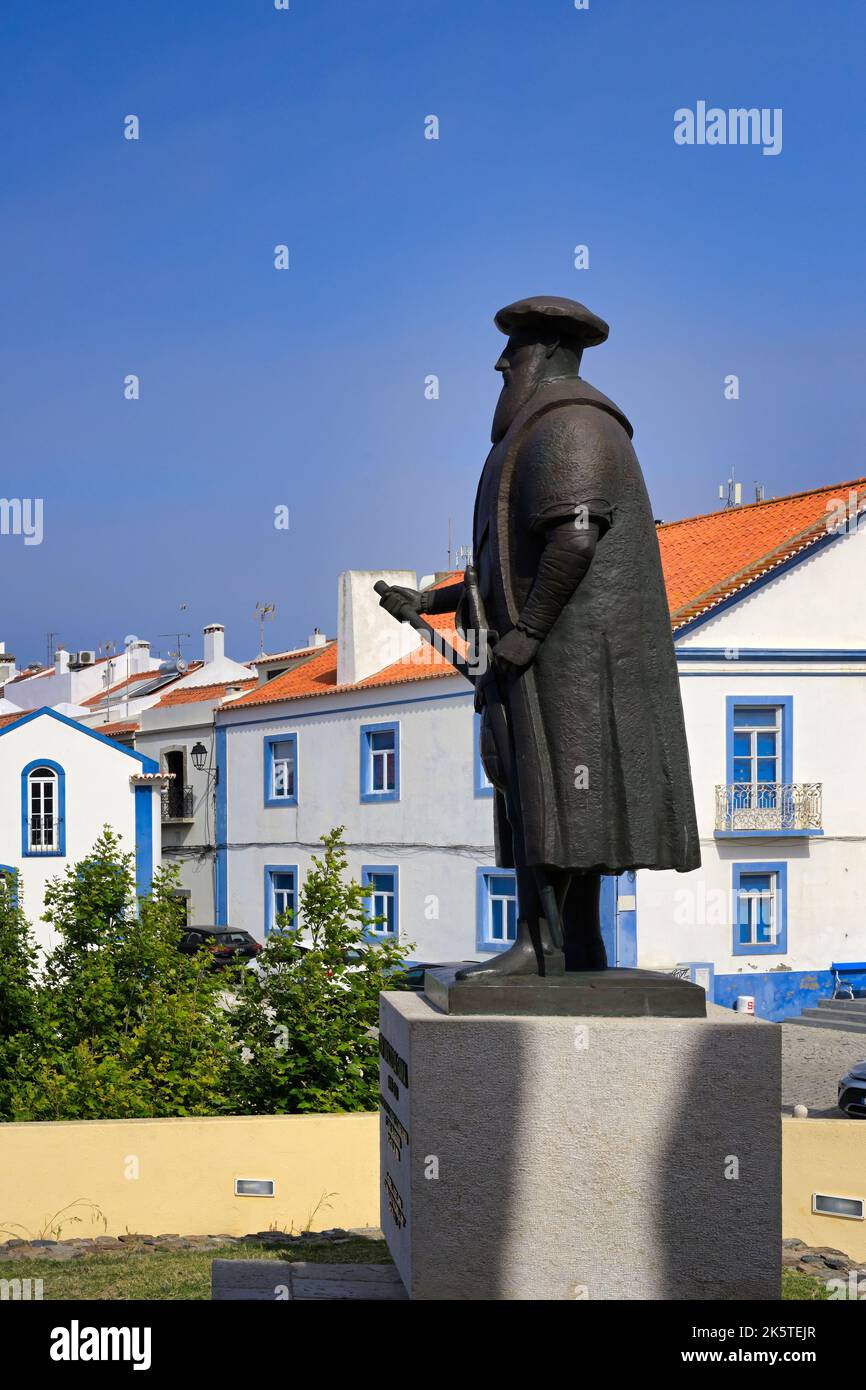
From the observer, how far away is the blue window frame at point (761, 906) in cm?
2477

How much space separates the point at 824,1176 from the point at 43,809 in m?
22.8

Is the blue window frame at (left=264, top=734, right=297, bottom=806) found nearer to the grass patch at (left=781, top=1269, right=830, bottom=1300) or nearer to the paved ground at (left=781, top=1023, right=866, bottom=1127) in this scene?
the paved ground at (left=781, top=1023, right=866, bottom=1127)

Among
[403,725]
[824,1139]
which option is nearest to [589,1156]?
[824,1139]

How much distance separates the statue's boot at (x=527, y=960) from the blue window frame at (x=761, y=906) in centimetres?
1946

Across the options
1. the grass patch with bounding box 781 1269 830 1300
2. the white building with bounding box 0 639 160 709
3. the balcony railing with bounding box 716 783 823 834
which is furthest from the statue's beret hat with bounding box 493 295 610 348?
the white building with bounding box 0 639 160 709

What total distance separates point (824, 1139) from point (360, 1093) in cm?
279

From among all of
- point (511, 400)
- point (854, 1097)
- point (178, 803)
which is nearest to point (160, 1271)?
point (511, 400)

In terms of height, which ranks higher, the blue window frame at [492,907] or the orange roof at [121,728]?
the orange roof at [121,728]

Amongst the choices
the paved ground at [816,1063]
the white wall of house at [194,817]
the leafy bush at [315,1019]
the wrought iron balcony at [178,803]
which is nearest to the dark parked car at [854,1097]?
the paved ground at [816,1063]

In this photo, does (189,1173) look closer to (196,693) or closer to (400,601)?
(400,601)

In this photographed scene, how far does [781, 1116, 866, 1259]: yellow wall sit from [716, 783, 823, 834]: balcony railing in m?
16.0

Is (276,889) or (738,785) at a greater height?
(738,785)

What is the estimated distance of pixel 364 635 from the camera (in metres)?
31.7

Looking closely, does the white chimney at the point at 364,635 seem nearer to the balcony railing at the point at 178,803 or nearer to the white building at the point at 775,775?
the balcony railing at the point at 178,803
